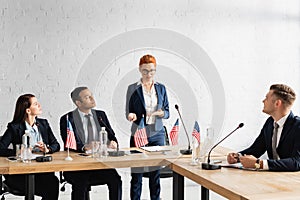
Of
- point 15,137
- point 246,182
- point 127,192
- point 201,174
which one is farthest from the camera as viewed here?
point 127,192

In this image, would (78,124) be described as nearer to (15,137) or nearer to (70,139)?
(70,139)

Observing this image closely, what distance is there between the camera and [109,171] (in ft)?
12.6

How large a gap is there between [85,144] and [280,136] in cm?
148

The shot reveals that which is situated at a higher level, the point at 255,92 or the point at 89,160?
the point at 255,92

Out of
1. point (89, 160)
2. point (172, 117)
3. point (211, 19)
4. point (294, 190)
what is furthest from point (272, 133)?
point (211, 19)

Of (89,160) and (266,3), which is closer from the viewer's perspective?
(89,160)

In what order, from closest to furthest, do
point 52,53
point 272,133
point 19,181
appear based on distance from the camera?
point 272,133, point 19,181, point 52,53

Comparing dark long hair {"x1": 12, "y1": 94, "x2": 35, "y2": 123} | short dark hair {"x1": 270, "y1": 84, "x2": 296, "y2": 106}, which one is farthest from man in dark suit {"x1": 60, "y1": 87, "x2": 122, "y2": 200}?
short dark hair {"x1": 270, "y1": 84, "x2": 296, "y2": 106}

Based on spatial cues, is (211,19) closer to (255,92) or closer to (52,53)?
(255,92)

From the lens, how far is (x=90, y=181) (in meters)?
3.75

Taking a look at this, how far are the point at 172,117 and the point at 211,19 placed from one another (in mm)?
1187

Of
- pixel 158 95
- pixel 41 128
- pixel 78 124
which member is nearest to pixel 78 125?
pixel 78 124

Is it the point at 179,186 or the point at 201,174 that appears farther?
the point at 179,186

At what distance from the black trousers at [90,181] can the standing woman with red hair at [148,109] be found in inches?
8.3
